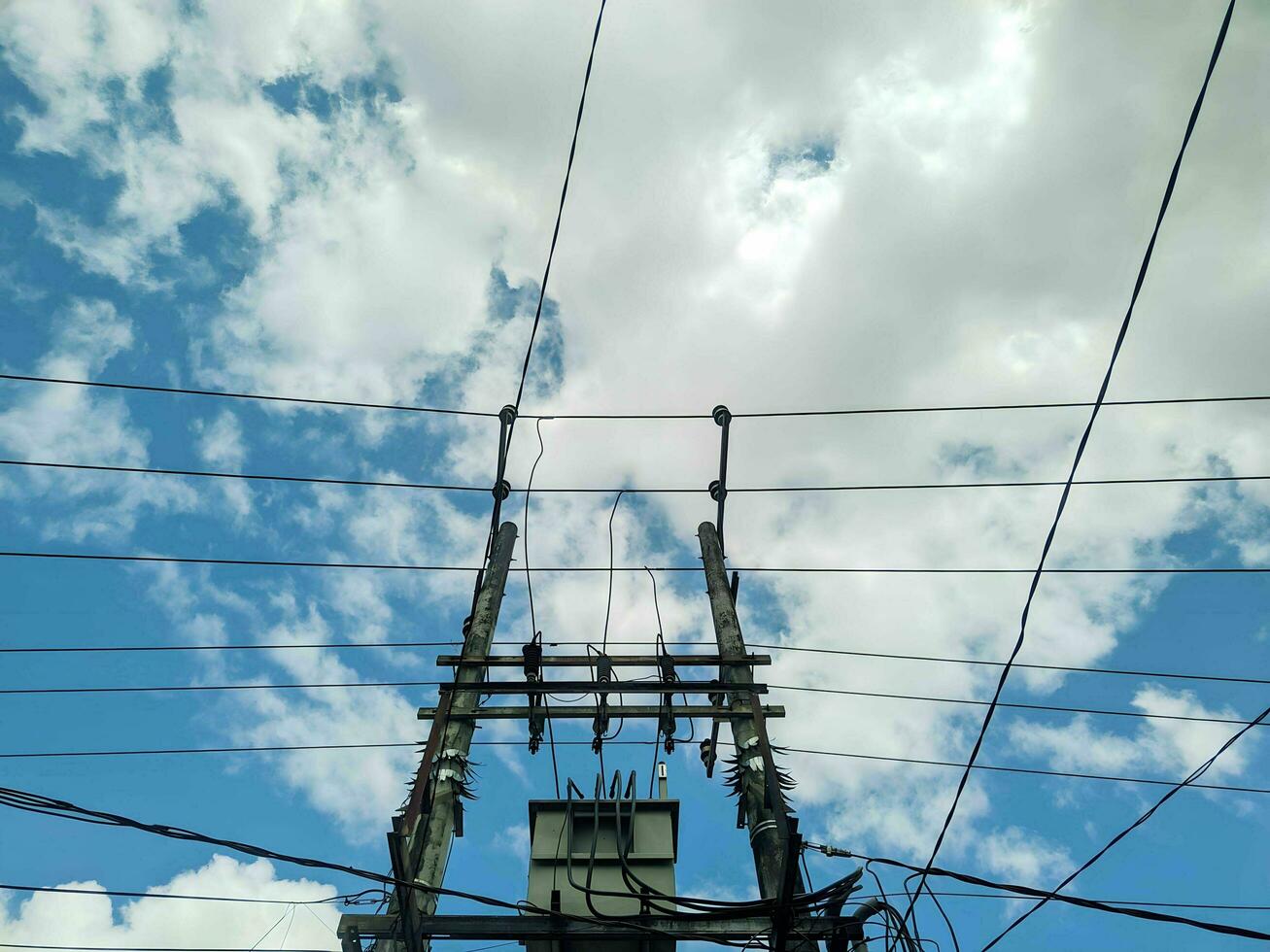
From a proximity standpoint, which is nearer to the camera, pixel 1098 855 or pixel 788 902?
pixel 788 902

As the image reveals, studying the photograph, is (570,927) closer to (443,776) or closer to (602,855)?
(602,855)

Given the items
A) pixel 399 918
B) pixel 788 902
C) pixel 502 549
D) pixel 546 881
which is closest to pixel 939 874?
pixel 788 902

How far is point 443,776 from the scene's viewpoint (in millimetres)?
6207

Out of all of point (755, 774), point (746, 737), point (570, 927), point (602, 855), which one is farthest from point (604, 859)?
point (746, 737)

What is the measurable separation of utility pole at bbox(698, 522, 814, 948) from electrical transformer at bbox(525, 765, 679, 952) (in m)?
0.61

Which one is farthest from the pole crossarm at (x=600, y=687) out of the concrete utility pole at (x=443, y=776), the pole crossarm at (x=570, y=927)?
the pole crossarm at (x=570, y=927)

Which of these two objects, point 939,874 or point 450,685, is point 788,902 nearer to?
point 939,874

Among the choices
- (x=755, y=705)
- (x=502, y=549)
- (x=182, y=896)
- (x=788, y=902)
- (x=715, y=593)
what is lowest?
(x=788, y=902)

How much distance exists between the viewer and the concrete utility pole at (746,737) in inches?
218

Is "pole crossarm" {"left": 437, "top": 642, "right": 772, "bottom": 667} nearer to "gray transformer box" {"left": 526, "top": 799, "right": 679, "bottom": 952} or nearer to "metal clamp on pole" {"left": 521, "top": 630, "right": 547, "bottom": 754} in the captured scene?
A: "metal clamp on pole" {"left": 521, "top": 630, "right": 547, "bottom": 754}

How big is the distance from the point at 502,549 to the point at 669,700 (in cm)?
253

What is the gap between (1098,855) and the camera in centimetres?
620

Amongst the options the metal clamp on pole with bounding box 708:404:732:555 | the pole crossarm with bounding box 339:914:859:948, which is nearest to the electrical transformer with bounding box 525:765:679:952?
the pole crossarm with bounding box 339:914:859:948

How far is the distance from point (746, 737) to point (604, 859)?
4.95 feet
